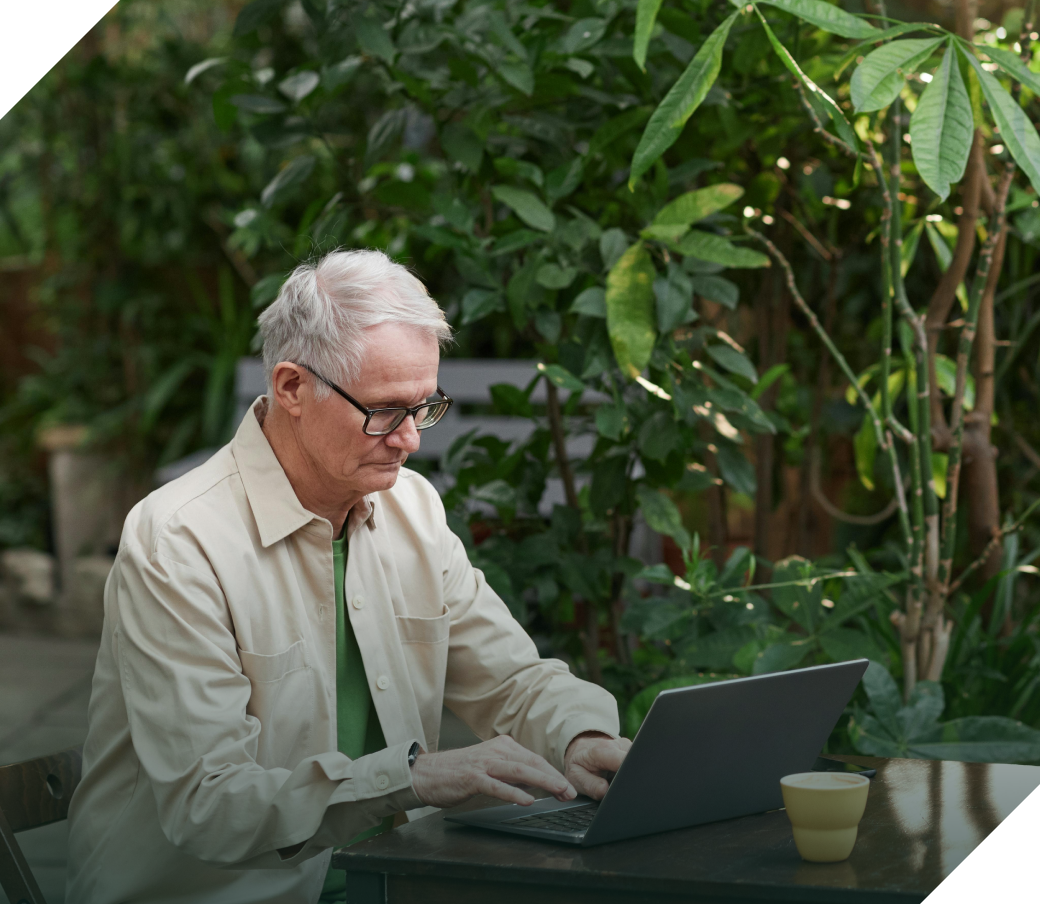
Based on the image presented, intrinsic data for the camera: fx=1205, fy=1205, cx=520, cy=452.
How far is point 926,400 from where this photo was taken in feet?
6.40

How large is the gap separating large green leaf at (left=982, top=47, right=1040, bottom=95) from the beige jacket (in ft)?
2.85

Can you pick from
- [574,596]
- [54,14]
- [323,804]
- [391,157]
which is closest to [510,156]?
[574,596]

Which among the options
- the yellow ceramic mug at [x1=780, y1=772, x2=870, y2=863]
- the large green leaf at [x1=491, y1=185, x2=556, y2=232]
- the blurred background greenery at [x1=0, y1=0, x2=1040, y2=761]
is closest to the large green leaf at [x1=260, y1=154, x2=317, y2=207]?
the blurred background greenery at [x1=0, y1=0, x2=1040, y2=761]

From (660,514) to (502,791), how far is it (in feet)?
3.58

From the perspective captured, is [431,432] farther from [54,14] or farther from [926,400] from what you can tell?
[54,14]

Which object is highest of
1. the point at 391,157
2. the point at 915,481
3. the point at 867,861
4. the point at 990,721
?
the point at 391,157

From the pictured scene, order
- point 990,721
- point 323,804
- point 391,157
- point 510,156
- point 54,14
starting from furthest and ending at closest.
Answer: point 391,157
point 510,156
point 990,721
point 54,14
point 323,804

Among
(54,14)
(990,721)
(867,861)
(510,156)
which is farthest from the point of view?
(510,156)

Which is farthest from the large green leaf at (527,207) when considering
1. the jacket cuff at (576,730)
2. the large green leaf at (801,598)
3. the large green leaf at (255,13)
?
the jacket cuff at (576,730)

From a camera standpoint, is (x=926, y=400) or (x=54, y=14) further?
(x=926, y=400)

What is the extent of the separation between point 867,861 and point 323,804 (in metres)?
0.51

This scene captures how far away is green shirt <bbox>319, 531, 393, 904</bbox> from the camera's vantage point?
59.1 inches

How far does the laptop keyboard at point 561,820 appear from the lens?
112 cm

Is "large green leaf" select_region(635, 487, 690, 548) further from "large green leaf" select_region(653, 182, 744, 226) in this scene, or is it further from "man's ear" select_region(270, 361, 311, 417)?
"man's ear" select_region(270, 361, 311, 417)
